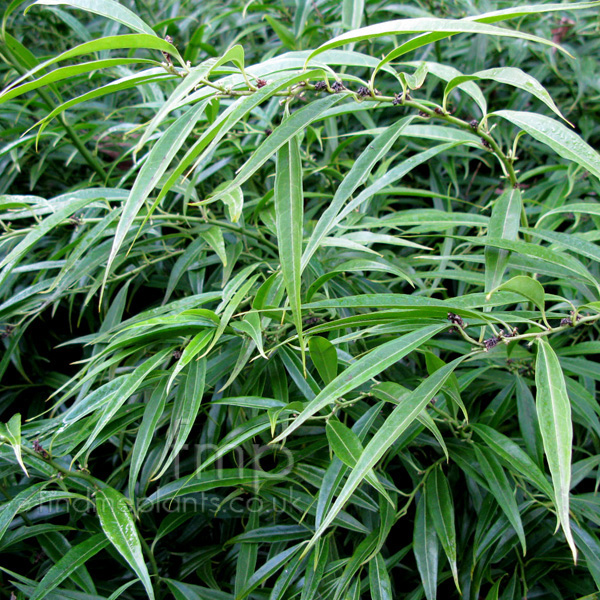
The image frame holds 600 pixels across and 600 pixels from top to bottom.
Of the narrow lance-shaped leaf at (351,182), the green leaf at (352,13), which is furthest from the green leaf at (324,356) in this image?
the green leaf at (352,13)

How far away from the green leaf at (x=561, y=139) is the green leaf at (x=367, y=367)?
17 centimetres

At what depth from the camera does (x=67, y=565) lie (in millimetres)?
614

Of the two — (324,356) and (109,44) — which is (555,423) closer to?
(324,356)

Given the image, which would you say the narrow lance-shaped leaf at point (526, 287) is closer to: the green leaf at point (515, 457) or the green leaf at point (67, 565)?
the green leaf at point (515, 457)

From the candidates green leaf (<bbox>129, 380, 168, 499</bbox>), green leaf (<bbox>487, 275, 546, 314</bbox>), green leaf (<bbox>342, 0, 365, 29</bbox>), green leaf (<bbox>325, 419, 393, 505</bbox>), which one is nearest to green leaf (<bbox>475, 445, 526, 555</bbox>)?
green leaf (<bbox>325, 419, 393, 505</bbox>)

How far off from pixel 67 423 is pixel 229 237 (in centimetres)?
42

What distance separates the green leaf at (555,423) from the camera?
1.24ft

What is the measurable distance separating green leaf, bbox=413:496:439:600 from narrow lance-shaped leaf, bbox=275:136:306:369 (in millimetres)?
342

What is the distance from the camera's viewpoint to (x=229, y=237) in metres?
0.94

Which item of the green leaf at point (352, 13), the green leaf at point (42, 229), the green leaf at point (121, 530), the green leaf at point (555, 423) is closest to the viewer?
the green leaf at point (555, 423)

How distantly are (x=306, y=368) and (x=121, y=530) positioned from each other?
10.4 inches

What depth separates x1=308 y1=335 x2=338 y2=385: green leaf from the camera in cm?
56

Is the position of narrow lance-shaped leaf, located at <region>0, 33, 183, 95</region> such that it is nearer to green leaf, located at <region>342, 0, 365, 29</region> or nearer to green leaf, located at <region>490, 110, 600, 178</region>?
green leaf, located at <region>490, 110, 600, 178</region>

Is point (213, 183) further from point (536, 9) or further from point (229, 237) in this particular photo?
point (536, 9)
